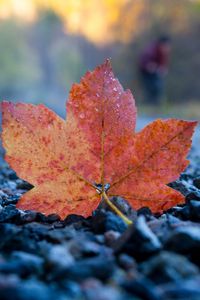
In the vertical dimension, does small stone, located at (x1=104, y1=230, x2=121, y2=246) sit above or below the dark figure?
below

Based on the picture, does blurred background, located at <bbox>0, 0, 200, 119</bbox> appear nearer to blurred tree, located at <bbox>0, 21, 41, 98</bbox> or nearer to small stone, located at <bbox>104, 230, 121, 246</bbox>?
blurred tree, located at <bbox>0, 21, 41, 98</bbox>

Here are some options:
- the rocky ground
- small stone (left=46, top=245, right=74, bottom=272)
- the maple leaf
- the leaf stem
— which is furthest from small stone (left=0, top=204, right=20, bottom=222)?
small stone (left=46, top=245, right=74, bottom=272)

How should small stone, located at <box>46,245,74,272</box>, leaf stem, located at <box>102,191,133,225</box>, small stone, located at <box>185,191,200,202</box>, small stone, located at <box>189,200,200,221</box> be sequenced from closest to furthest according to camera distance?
1. small stone, located at <box>46,245,74,272</box>
2. leaf stem, located at <box>102,191,133,225</box>
3. small stone, located at <box>189,200,200,221</box>
4. small stone, located at <box>185,191,200,202</box>

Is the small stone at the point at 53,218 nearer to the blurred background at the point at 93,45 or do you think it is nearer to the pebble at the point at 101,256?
the pebble at the point at 101,256

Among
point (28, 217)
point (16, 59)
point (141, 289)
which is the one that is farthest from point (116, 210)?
point (16, 59)

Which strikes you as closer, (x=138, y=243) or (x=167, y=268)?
(x=167, y=268)

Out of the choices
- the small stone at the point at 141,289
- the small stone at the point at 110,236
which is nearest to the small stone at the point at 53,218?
the small stone at the point at 110,236

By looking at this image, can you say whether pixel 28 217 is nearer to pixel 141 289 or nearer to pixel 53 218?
pixel 53 218
